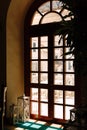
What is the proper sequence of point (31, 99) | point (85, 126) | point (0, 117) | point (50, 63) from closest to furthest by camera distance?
point (85, 126)
point (0, 117)
point (50, 63)
point (31, 99)

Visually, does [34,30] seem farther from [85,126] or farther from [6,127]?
[85,126]

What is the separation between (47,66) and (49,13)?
115 cm

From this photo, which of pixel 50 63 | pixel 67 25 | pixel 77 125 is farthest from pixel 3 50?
pixel 77 125

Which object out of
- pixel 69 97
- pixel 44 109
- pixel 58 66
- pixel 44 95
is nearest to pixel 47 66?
pixel 58 66

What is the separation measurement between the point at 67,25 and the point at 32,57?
216cm

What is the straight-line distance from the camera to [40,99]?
490cm

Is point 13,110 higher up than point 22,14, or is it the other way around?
point 22,14

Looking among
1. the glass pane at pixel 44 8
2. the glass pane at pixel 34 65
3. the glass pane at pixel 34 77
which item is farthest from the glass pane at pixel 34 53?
the glass pane at pixel 44 8

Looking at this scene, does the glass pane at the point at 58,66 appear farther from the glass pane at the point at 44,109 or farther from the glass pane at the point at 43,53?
the glass pane at the point at 44,109

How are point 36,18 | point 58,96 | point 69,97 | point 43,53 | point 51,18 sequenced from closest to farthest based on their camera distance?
1. point 69,97
2. point 58,96
3. point 51,18
4. point 43,53
5. point 36,18

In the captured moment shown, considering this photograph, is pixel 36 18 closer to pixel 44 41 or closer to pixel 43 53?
pixel 44 41

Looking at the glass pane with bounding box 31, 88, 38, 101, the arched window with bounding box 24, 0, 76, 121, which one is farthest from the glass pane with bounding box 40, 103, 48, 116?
the glass pane with bounding box 31, 88, 38, 101

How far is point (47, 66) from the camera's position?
478 centimetres

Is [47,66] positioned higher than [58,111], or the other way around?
[47,66]
